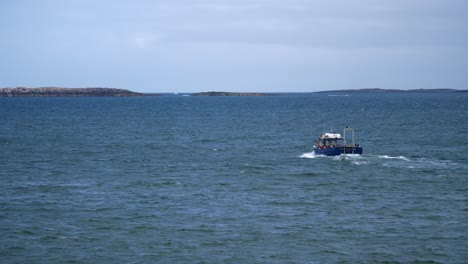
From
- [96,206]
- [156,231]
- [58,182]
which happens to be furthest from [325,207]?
[58,182]

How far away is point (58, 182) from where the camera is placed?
5159 centimetres

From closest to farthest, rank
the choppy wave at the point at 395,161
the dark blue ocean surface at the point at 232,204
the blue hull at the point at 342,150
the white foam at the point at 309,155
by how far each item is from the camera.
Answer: the dark blue ocean surface at the point at 232,204, the choppy wave at the point at 395,161, the blue hull at the point at 342,150, the white foam at the point at 309,155

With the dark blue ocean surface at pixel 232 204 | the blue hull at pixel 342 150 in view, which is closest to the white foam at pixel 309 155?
the dark blue ocean surface at pixel 232 204

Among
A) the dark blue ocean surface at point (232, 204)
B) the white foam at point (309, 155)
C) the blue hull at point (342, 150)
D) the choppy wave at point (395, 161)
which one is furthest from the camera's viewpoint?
the white foam at point (309, 155)

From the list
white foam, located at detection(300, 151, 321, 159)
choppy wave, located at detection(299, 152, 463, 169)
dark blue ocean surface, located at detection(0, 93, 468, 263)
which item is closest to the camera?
dark blue ocean surface, located at detection(0, 93, 468, 263)

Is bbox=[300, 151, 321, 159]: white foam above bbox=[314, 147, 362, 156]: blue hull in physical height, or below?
below

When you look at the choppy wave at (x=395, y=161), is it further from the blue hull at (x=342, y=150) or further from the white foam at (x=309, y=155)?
the blue hull at (x=342, y=150)

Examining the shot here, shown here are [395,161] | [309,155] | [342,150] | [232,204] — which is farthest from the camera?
[309,155]

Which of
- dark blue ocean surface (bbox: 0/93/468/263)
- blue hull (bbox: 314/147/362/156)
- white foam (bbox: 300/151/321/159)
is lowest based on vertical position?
dark blue ocean surface (bbox: 0/93/468/263)

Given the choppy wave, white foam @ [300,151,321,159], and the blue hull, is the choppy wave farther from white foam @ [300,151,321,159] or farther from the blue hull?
the blue hull

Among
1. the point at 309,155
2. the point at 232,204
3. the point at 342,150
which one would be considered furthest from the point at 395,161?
the point at 232,204

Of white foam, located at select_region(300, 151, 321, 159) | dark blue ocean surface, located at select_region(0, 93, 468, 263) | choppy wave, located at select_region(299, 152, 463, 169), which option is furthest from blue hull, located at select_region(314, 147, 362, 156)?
white foam, located at select_region(300, 151, 321, 159)

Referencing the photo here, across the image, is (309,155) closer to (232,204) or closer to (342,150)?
(342,150)

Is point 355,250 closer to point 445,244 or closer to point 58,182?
point 445,244
